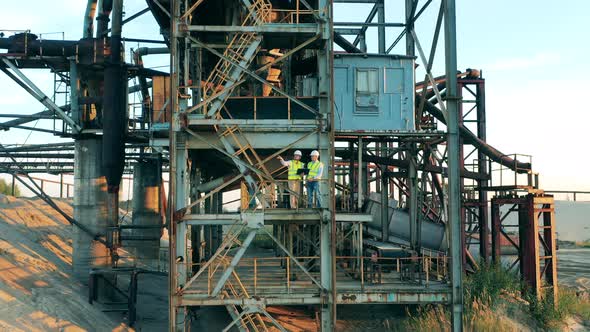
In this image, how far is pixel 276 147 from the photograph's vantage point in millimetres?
15867

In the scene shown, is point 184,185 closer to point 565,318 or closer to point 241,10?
point 241,10

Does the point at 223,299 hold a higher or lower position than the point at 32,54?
lower

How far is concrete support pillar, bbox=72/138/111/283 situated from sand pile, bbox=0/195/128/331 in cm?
100

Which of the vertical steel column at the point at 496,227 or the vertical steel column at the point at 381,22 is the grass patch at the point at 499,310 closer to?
the vertical steel column at the point at 496,227

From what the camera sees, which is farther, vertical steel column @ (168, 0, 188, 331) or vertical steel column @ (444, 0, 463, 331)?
vertical steel column @ (444, 0, 463, 331)

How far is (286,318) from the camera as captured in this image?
67.5ft

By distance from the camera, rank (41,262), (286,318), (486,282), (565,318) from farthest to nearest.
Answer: (41,262) → (286,318) → (486,282) → (565,318)

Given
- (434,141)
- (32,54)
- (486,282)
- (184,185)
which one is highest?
(32,54)

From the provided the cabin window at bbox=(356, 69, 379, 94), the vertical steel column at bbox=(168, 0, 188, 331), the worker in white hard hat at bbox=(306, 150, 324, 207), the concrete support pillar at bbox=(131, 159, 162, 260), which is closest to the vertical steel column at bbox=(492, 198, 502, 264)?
Answer: the cabin window at bbox=(356, 69, 379, 94)

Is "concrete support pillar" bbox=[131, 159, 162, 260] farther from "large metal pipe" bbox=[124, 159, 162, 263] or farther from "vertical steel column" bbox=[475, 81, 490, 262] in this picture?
"vertical steel column" bbox=[475, 81, 490, 262]

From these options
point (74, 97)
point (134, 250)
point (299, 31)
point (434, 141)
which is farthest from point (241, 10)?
point (134, 250)

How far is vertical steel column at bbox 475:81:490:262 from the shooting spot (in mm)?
22812

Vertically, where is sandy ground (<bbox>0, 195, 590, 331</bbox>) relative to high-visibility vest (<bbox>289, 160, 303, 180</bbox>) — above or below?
below

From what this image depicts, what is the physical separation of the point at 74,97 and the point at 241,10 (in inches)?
412
